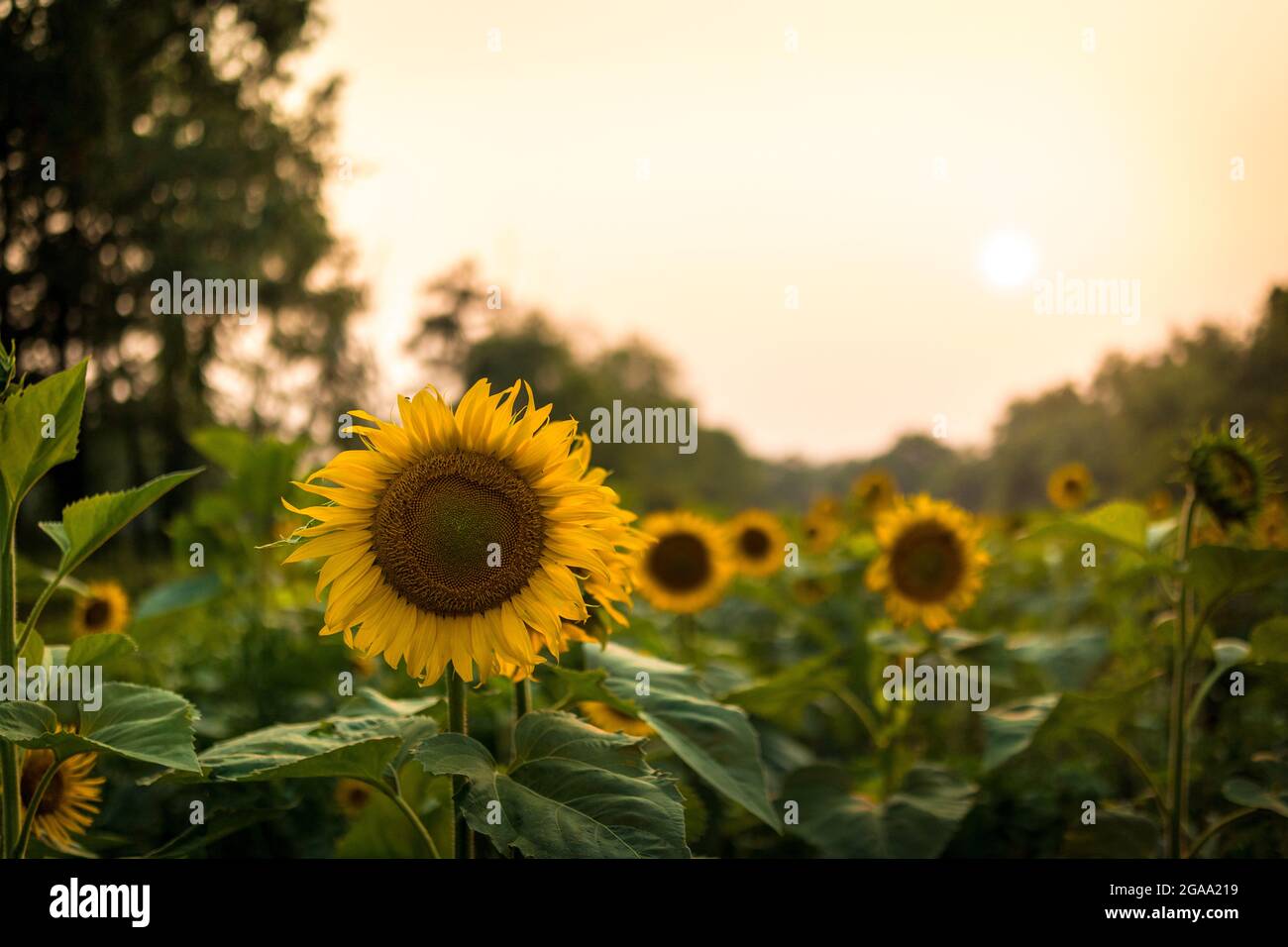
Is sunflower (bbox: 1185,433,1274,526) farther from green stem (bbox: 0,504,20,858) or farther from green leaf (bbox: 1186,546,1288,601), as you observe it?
green stem (bbox: 0,504,20,858)

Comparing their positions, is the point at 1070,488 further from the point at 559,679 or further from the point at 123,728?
the point at 123,728

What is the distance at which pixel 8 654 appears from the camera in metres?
1.71

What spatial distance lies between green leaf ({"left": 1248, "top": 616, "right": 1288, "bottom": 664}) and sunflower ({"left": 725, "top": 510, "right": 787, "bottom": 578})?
3.72 metres

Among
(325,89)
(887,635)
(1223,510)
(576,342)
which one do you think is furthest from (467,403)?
(576,342)

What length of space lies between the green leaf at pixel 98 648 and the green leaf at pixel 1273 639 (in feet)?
8.56

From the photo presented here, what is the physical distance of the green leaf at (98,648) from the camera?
1.82 metres

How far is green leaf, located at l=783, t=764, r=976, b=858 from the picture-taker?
267 centimetres

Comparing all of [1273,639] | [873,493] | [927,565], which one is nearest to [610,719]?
[927,565]

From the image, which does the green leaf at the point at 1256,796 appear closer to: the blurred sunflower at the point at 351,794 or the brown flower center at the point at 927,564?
the brown flower center at the point at 927,564

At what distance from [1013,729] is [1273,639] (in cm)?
71

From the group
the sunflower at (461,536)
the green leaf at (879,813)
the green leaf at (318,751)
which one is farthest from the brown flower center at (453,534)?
the green leaf at (879,813)

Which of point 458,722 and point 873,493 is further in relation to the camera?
point 873,493
